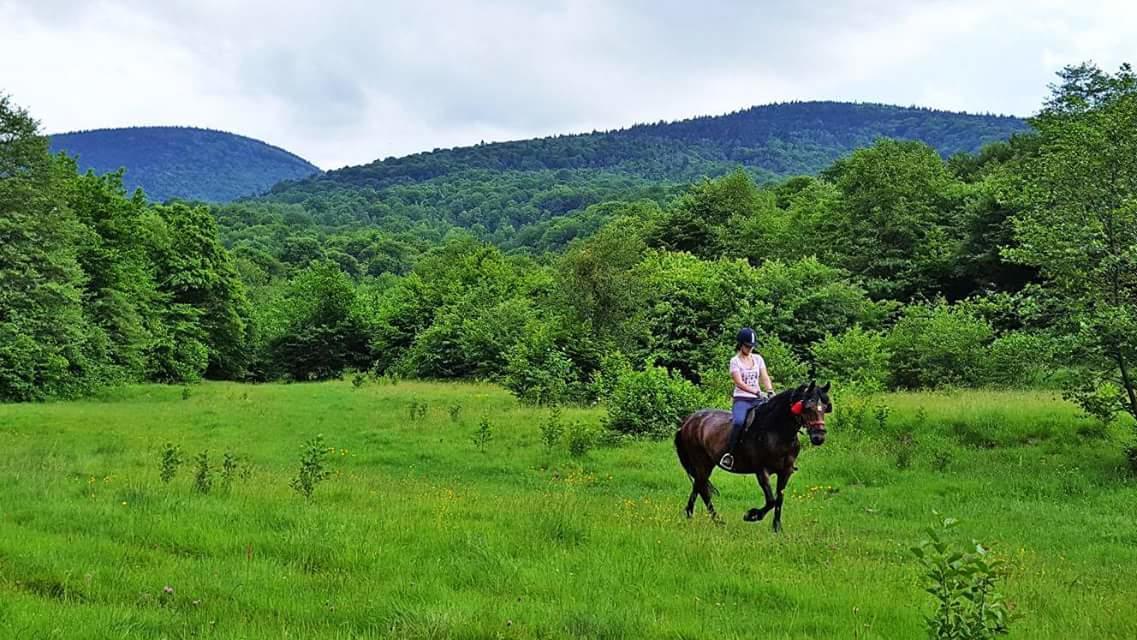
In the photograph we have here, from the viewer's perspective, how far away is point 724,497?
14711 mm

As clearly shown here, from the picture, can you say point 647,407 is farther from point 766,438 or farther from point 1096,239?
point 1096,239

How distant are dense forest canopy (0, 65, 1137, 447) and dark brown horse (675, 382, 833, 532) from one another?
818cm

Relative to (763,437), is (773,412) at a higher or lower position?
higher

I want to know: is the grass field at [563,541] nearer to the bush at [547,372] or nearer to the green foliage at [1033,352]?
the green foliage at [1033,352]

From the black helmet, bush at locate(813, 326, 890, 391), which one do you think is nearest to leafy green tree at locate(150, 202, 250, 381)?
bush at locate(813, 326, 890, 391)

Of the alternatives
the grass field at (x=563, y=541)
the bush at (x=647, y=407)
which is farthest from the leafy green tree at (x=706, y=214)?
the grass field at (x=563, y=541)

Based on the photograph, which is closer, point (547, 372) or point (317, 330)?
point (547, 372)

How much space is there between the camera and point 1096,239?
15906 mm

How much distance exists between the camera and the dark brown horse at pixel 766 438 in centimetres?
1030

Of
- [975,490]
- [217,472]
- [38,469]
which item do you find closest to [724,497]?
[975,490]

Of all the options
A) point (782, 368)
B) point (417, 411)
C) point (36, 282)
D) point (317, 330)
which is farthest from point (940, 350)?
point (317, 330)

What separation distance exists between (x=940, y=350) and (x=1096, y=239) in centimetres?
1473

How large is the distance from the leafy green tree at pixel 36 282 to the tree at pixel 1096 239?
3789 cm

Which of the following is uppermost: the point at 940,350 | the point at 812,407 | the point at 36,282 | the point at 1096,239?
the point at 1096,239
